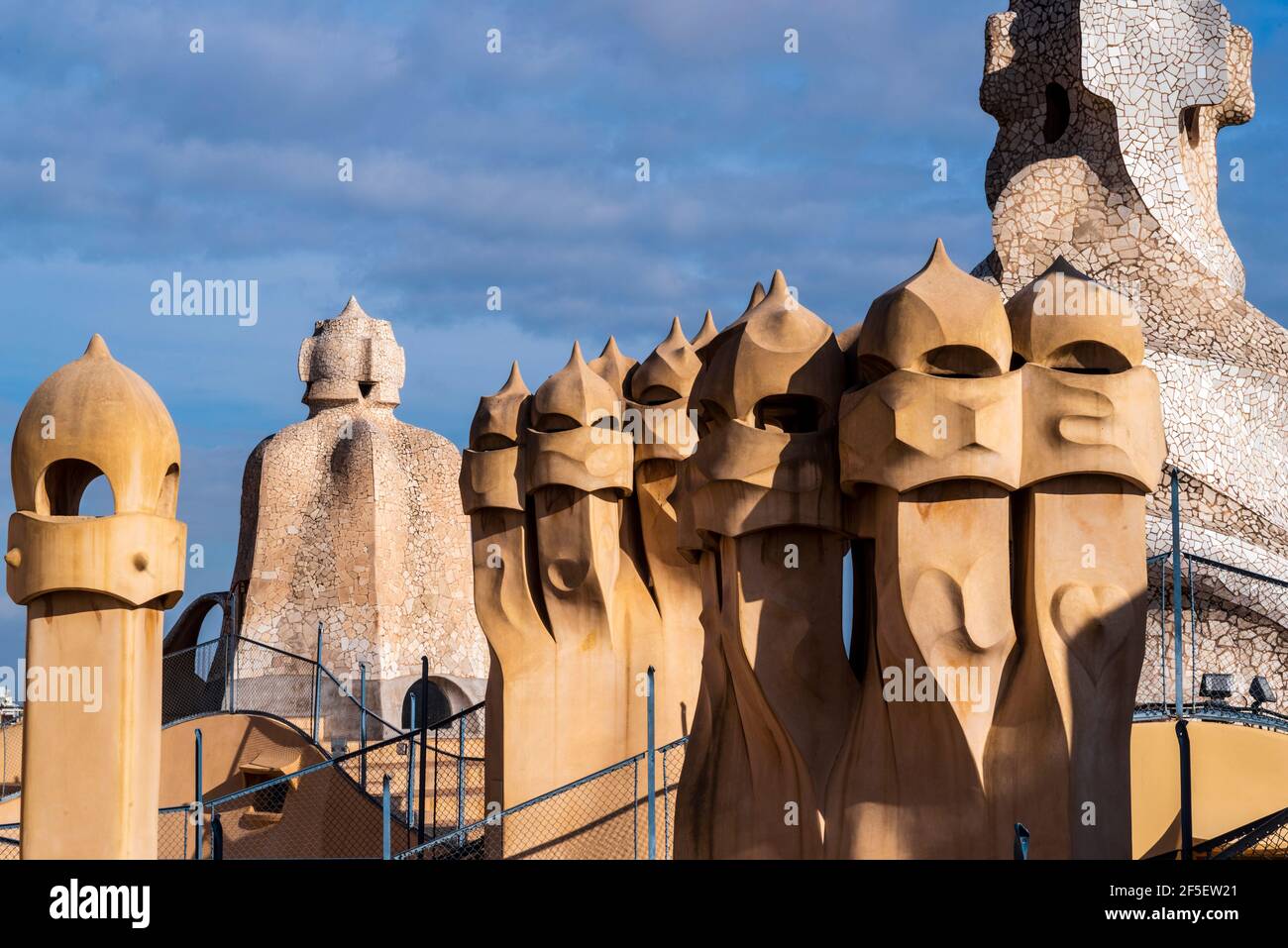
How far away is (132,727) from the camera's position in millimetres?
8633

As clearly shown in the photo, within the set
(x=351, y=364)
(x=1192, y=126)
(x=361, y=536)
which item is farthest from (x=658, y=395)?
(x=351, y=364)

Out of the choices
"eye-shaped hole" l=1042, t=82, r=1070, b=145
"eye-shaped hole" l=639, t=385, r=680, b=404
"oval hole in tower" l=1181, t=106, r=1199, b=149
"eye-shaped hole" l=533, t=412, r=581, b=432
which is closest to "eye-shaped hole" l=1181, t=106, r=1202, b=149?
"oval hole in tower" l=1181, t=106, r=1199, b=149

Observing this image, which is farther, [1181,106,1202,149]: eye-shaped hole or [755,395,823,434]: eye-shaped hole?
[1181,106,1202,149]: eye-shaped hole

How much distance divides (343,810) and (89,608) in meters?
6.77

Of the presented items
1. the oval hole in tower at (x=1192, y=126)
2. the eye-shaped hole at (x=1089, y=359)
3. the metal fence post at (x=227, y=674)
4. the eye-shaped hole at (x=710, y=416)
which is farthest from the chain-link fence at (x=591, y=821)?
the oval hole in tower at (x=1192, y=126)

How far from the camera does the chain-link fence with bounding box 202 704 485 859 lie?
14344 mm

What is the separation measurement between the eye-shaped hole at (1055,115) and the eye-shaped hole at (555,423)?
590 centimetres

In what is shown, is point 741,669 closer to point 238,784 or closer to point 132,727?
point 132,727

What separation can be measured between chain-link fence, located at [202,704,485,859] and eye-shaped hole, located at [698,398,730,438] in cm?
490

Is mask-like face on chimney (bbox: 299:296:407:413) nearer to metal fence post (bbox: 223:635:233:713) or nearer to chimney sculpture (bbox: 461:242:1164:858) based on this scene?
metal fence post (bbox: 223:635:233:713)

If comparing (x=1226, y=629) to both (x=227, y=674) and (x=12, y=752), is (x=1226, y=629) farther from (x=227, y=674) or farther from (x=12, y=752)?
(x=12, y=752)

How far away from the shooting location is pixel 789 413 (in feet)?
28.5

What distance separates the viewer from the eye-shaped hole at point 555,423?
39.1ft
